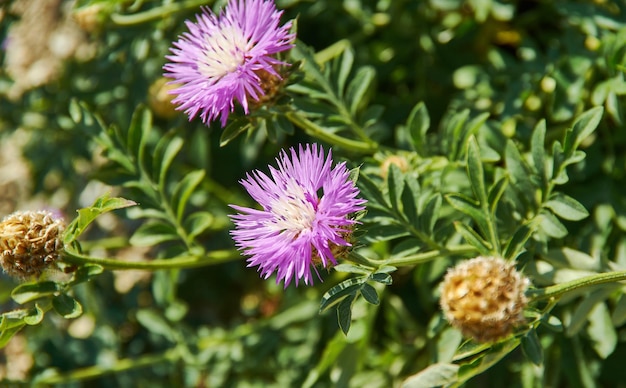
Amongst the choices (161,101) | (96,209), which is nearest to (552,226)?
→ (96,209)

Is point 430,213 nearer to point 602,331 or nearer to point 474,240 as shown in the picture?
point 474,240

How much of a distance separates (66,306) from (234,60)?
70 cm

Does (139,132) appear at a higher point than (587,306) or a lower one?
higher

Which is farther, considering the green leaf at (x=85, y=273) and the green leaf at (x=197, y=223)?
the green leaf at (x=197, y=223)

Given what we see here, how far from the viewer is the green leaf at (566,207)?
180 centimetres

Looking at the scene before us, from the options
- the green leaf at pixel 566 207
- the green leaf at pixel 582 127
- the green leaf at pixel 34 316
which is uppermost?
the green leaf at pixel 34 316

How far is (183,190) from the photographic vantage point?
2.24 metres

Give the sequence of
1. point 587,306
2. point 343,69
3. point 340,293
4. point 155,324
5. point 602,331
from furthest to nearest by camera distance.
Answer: point 155,324, point 343,69, point 602,331, point 587,306, point 340,293

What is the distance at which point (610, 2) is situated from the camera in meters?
2.43

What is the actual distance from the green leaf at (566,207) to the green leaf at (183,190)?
3.21 ft

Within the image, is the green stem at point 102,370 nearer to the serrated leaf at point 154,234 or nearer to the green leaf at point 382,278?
the serrated leaf at point 154,234

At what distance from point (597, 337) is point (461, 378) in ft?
2.00

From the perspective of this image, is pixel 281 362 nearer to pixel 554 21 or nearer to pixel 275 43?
pixel 275 43

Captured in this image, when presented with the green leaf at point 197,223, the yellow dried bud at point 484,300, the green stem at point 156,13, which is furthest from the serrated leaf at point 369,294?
the green stem at point 156,13
